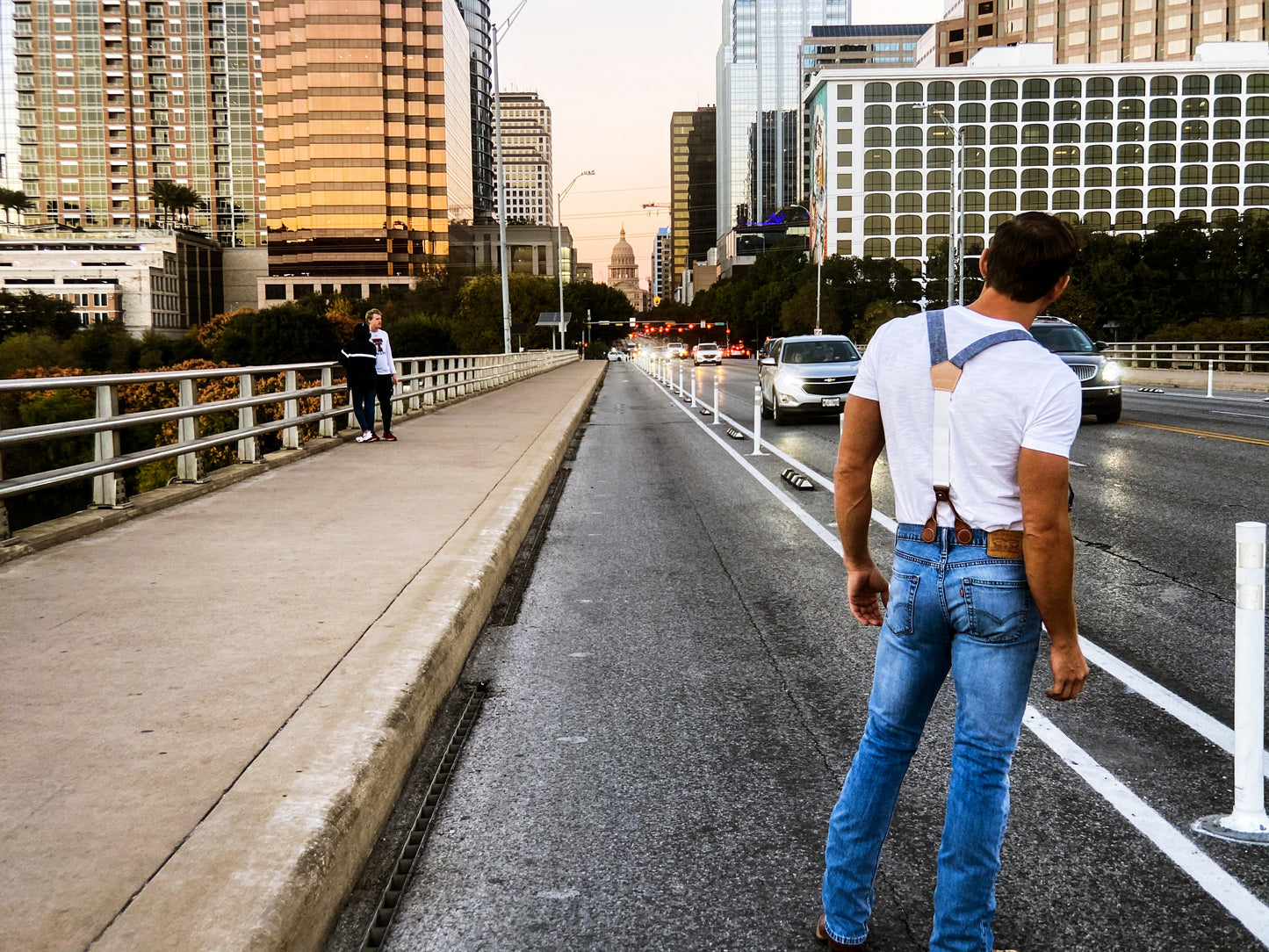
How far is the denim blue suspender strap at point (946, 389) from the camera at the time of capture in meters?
2.73

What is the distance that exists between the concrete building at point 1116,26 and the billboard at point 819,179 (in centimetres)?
2539

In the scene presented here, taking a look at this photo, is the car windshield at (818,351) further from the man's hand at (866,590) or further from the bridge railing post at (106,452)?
the man's hand at (866,590)

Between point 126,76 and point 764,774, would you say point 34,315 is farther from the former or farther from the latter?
point 764,774

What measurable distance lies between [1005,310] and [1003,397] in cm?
27

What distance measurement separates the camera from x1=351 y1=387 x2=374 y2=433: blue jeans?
55.4 ft

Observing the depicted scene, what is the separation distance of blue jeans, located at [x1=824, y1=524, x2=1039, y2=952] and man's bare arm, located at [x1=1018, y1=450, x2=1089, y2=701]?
0.20 feet

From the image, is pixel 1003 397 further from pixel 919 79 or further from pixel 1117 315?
pixel 919 79

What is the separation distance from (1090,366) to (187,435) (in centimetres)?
1550

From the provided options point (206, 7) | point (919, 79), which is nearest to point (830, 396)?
point (919, 79)

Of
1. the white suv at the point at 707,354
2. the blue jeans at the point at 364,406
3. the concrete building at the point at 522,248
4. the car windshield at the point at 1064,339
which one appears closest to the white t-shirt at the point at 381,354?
the blue jeans at the point at 364,406

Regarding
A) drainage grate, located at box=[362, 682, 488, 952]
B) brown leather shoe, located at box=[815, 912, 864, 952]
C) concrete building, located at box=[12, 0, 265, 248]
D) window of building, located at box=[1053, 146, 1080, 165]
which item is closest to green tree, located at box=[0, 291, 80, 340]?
concrete building, located at box=[12, 0, 265, 248]

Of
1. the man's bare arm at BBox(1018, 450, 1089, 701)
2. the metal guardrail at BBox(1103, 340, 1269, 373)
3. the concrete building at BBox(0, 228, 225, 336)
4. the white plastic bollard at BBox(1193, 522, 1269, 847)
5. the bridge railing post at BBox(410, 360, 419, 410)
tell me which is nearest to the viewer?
the man's bare arm at BBox(1018, 450, 1089, 701)

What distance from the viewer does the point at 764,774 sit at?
4371 millimetres

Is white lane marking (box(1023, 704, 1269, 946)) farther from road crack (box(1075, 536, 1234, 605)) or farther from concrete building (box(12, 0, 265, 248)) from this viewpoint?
concrete building (box(12, 0, 265, 248))
